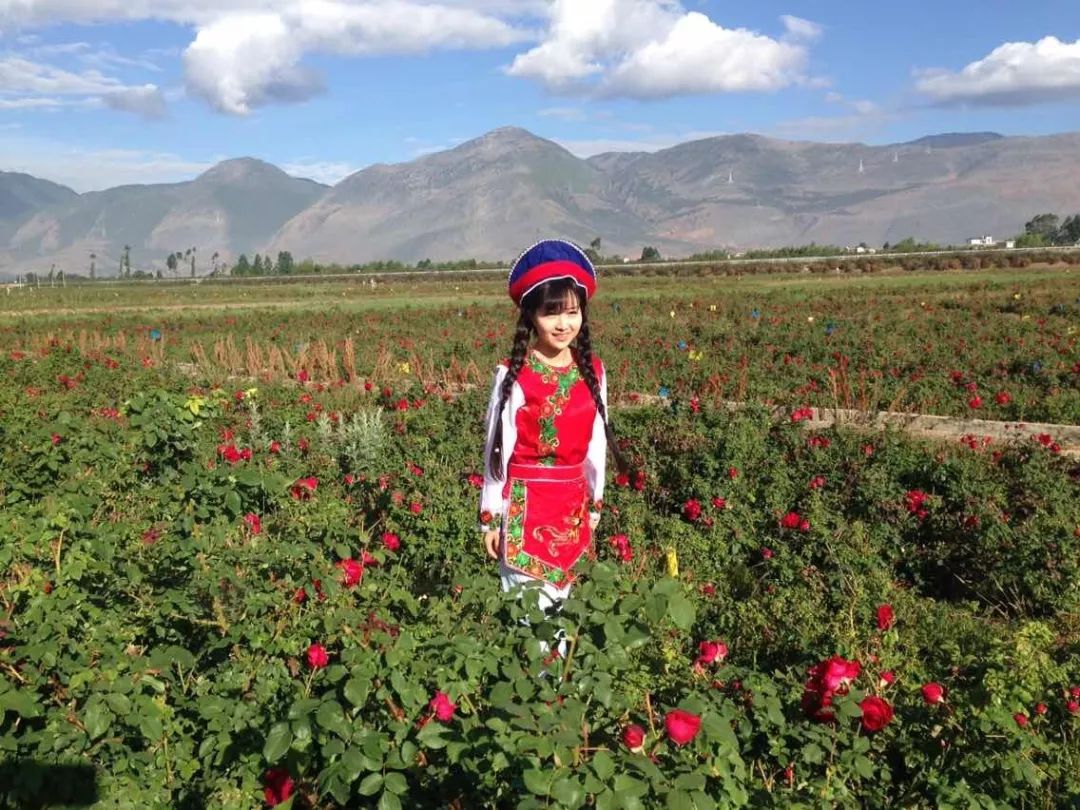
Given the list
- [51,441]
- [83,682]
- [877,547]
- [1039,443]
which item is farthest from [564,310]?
[1039,443]

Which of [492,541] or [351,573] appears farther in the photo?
[492,541]

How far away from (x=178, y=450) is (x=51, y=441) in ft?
2.27

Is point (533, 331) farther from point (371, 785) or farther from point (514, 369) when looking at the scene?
point (371, 785)

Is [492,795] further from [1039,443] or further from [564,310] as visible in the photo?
[1039,443]

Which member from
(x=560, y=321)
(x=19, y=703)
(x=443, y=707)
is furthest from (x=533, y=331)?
(x=19, y=703)

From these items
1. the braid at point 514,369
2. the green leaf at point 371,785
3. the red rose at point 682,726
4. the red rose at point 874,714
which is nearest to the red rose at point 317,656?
the green leaf at point 371,785

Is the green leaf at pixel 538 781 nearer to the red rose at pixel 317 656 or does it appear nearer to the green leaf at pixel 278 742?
the green leaf at pixel 278 742

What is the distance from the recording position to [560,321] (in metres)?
2.79

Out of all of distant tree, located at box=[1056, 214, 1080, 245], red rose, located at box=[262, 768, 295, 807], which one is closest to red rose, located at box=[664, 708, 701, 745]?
red rose, located at box=[262, 768, 295, 807]

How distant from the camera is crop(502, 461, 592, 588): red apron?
2.97 meters

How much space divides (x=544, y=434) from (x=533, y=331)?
0.35 meters

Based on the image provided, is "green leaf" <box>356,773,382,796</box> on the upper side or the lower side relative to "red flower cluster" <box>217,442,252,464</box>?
lower

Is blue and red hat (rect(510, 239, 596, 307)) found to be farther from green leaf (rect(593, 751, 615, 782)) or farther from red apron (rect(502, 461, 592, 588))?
green leaf (rect(593, 751, 615, 782))

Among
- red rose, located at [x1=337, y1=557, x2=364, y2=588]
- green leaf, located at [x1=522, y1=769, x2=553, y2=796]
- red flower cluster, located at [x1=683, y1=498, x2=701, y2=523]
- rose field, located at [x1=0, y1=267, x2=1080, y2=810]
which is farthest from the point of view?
red flower cluster, located at [x1=683, y1=498, x2=701, y2=523]
